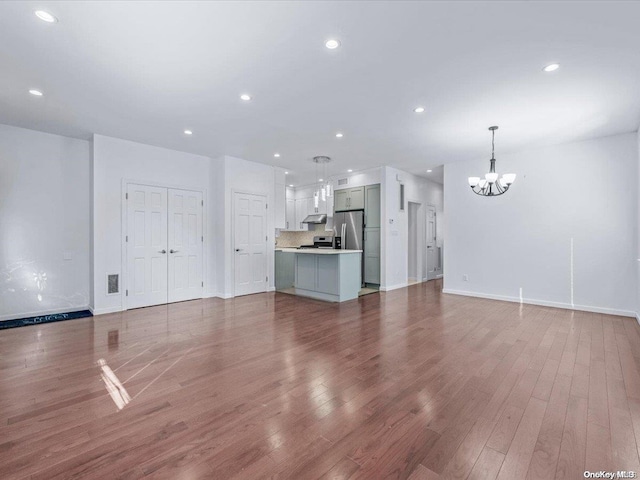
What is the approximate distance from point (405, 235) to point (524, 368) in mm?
5036

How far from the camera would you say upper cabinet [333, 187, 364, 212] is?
7574 mm

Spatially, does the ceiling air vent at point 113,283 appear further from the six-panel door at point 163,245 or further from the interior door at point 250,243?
the interior door at point 250,243

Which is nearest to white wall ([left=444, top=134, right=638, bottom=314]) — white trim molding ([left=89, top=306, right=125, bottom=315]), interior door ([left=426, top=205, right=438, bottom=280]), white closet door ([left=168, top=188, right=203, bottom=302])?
interior door ([left=426, top=205, right=438, bottom=280])

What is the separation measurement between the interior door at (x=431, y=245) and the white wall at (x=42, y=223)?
798 cm

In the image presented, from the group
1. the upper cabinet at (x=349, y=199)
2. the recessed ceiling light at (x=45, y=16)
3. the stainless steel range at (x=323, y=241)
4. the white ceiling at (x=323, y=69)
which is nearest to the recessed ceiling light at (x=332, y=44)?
the white ceiling at (x=323, y=69)

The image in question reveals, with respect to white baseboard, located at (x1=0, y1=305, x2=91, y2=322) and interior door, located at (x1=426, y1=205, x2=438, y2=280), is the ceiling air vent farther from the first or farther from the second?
interior door, located at (x1=426, y1=205, x2=438, y2=280)

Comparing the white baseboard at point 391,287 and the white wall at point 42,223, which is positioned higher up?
the white wall at point 42,223

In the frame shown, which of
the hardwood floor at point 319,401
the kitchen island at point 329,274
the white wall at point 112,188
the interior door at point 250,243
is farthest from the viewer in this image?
the interior door at point 250,243

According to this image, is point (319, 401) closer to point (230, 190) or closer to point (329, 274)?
point (329, 274)

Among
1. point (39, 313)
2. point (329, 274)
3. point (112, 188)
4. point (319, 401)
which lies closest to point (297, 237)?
point (329, 274)

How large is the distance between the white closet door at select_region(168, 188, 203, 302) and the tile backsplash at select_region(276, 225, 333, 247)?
10.1 feet

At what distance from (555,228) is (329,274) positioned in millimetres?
4178

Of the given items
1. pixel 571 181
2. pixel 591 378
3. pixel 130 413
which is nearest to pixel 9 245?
pixel 130 413

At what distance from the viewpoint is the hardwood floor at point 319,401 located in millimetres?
1652
